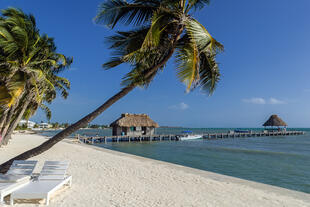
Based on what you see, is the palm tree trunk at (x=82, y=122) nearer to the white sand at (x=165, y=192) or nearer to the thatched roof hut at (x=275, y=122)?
the white sand at (x=165, y=192)

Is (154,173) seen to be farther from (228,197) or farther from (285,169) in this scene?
(285,169)

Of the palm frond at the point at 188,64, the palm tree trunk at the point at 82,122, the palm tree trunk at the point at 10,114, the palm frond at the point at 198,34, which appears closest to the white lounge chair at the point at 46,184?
the palm tree trunk at the point at 82,122

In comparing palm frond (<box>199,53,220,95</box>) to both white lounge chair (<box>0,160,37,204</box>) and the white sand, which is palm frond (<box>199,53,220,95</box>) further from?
white lounge chair (<box>0,160,37,204</box>)

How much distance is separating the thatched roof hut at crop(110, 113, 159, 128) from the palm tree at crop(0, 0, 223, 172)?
28186 mm

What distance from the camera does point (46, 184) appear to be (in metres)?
4.61

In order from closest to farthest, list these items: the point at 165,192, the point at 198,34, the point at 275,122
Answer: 1. the point at 198,34
2. the point at 165,192
3. the point at 275,122

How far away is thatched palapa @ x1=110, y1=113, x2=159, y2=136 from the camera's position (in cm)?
3225

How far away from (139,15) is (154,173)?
6.28 meters

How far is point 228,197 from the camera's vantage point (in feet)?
17.5

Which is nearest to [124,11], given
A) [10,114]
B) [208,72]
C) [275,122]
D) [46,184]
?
[208,72]

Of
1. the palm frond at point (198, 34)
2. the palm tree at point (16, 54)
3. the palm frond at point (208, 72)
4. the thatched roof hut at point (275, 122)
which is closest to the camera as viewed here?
the palm frond at point (198, 34)

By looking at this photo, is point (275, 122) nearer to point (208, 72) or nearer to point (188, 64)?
point (208, 72)

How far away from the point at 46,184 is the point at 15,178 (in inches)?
27.1

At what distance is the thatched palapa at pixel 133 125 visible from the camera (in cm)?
3225
